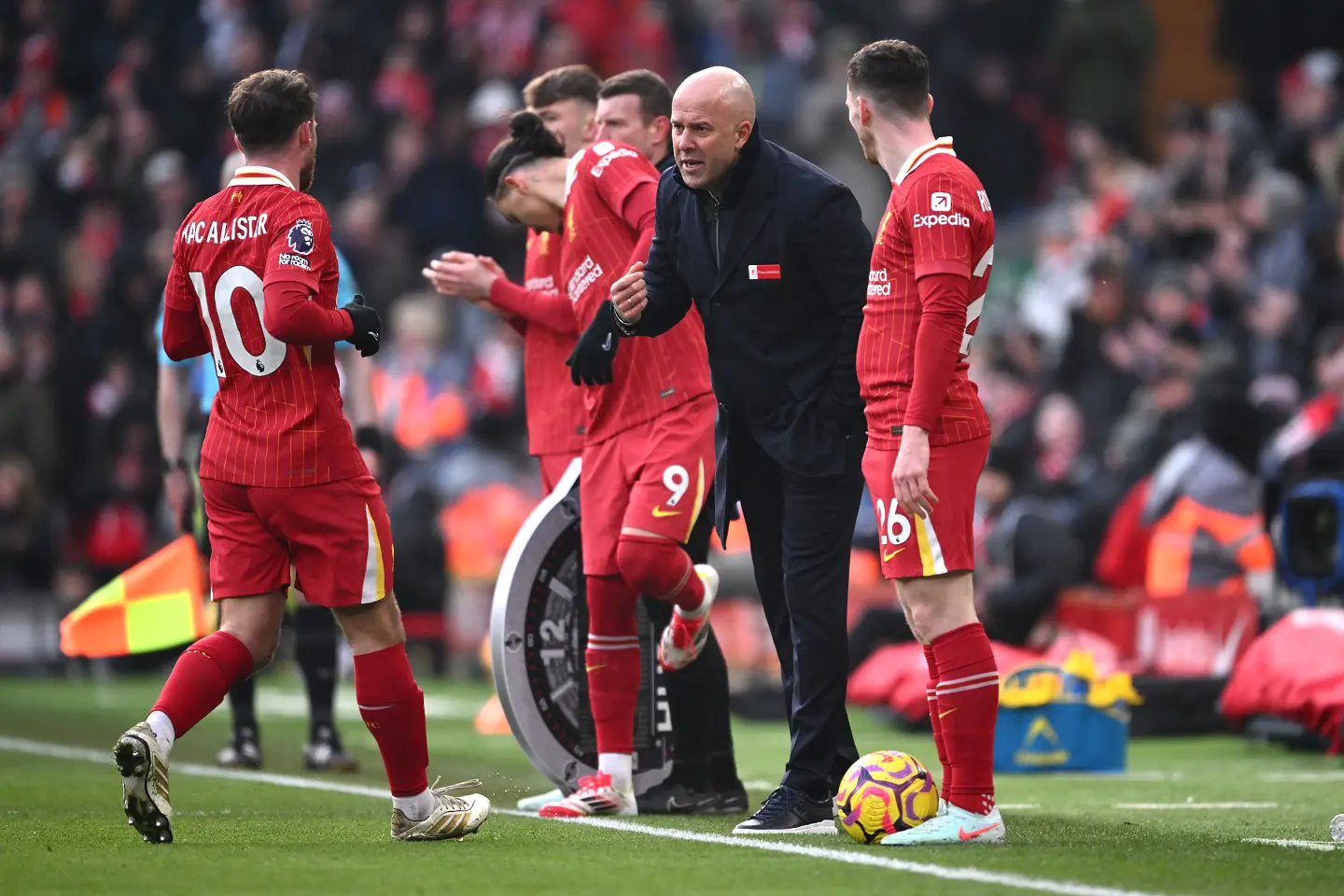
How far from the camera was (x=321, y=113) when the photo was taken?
21344 mm

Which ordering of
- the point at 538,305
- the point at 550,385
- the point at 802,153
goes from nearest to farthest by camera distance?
the point at 538,305 → the point at 550,385 → the point at 802,153

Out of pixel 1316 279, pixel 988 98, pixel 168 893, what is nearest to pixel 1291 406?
pixel 1316 279

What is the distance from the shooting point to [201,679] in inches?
254

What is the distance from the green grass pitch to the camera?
5.55 m

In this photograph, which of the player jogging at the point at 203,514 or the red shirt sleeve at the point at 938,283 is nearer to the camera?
the red shirt sleeve at the point at 938,283

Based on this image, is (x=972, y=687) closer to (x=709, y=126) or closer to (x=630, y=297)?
(x=630, y=297)

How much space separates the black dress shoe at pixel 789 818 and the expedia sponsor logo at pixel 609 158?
228 centimetres

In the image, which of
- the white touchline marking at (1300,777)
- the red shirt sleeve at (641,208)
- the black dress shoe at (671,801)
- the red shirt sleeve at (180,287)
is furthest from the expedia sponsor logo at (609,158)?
the white touchline marking at (1300,777)

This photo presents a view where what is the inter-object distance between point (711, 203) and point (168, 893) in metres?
2.96

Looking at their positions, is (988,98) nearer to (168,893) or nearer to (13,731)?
(13,731)

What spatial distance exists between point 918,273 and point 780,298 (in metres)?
0.88

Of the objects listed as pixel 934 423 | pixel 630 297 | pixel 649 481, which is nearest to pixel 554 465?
pixel 649 481

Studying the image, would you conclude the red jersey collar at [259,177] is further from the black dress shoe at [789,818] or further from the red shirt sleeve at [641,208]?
the black dress shoe at [789,818]

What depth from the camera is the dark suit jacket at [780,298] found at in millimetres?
7039
